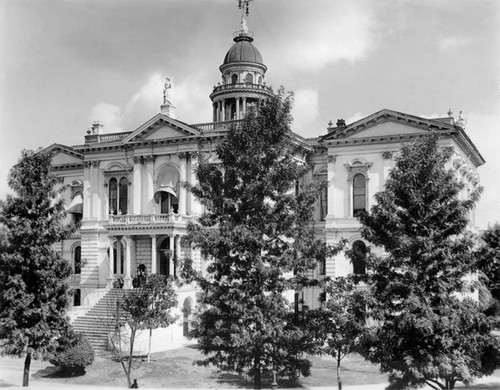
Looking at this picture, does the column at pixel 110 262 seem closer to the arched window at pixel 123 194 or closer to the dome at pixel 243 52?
the arched window at pixel 123 194

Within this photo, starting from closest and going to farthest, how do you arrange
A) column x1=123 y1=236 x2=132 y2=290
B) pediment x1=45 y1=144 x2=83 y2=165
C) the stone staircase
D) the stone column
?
the stone staircase < column x1=123 y1=236 x2=132 y2=290 < the stone column < pediment x1=45 y1=144 x2=83 y2=165

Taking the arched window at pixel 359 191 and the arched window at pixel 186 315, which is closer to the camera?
the arched window at pixel 186 315

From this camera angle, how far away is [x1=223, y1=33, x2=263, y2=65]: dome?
6475cm

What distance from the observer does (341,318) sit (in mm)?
27031

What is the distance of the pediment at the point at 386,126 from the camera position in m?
41.2

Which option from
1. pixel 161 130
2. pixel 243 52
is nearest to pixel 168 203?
pixel 161 130

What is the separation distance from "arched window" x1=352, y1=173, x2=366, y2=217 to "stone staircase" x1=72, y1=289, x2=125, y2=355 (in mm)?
17266

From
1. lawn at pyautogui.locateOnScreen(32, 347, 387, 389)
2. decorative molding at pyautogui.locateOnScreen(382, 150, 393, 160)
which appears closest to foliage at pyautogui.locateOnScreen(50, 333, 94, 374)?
lawn at pyautogui.locateOnScreen(32, 347, 387, 389)

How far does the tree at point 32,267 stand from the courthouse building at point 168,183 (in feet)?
42.5

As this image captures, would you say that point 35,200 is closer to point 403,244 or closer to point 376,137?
point 403,244

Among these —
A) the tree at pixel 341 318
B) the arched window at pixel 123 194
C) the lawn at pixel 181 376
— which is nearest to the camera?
the tree at pixel 341 318

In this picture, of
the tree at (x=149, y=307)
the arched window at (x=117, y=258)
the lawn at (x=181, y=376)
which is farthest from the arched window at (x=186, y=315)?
the arched window at (x=117, y=258)

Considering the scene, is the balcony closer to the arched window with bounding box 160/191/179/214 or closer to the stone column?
the arched window with bounding box 160/191/179/214

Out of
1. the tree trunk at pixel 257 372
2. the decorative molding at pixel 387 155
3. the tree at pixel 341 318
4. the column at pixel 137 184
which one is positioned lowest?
the tree trunk at pixel 257 372
